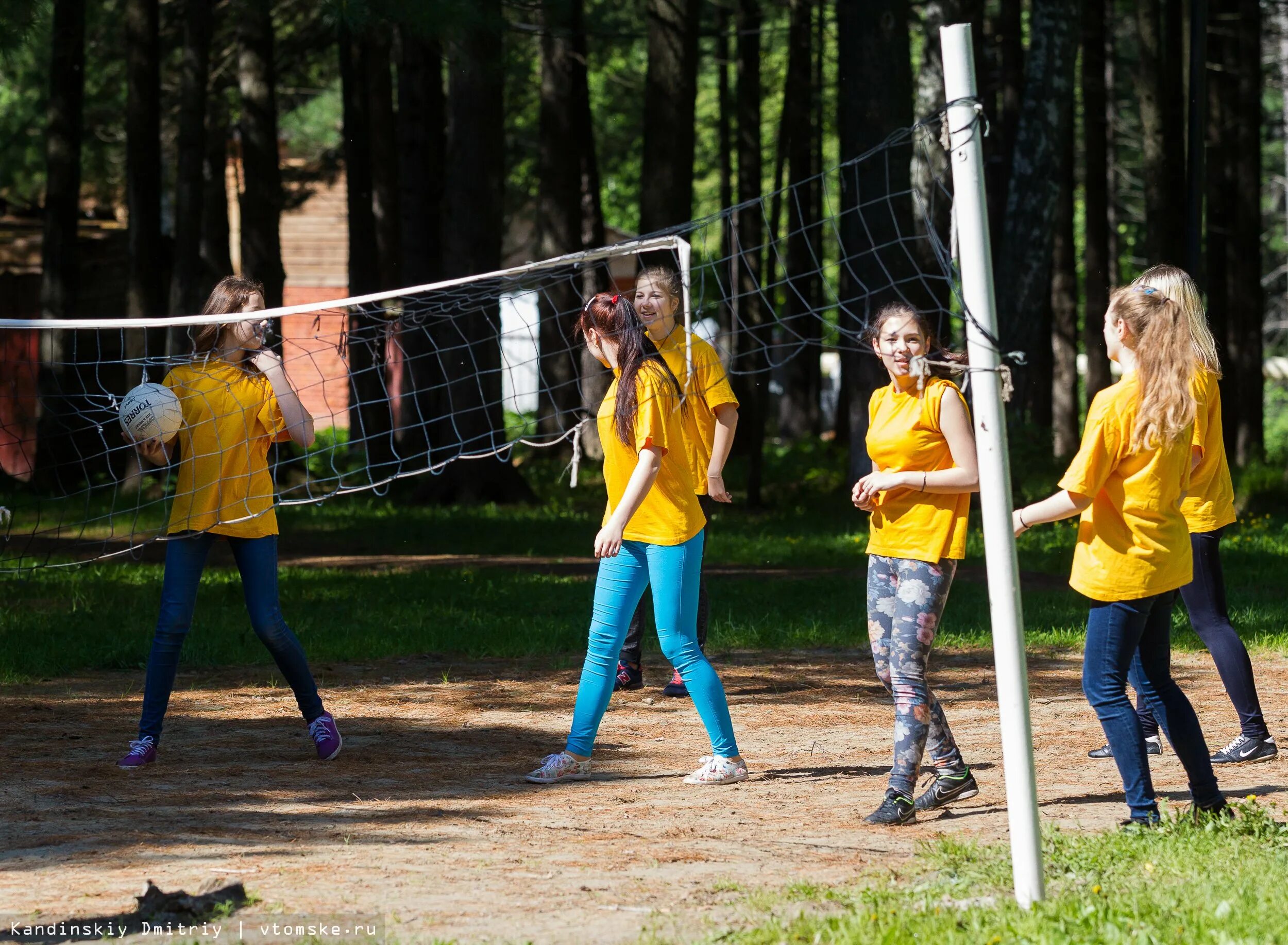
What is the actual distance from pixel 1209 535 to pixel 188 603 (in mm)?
3970

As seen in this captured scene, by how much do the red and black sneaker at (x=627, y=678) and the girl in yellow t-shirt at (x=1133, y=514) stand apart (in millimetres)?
3387

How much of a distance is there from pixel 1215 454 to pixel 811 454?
19.4 m

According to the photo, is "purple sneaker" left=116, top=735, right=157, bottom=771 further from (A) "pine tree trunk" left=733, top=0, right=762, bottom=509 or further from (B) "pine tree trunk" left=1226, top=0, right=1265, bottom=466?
(B) "pine tree trunk" left=1226, top=0, right=1265, bottom=466

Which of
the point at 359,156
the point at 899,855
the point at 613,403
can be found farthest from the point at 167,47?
the point at 899,855

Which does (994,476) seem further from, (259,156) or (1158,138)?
(1158,138)

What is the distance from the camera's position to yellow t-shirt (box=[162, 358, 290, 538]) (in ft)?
19.4

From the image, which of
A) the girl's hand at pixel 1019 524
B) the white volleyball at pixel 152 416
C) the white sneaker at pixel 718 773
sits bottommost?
the white sneaker at pixel 718 773

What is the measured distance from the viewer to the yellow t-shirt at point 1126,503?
475 centimetres

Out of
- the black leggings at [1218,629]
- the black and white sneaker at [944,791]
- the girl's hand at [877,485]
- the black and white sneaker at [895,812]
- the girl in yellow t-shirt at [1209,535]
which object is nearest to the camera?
the girl's hand at [877,485]

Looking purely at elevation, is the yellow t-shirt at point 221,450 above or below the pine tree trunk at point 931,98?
below

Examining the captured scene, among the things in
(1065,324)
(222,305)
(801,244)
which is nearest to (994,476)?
(222,305)

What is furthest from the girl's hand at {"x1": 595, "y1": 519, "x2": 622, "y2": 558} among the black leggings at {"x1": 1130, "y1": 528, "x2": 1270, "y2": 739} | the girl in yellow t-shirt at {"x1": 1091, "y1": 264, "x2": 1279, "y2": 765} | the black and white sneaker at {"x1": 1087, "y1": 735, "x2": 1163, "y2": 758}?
the black and white sneaker at {"x1": 1087, "y1": 735, "x2": 1163, "y2": 758}

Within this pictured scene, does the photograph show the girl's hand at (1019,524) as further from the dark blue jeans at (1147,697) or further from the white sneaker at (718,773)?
the white sneaker at (718,773)

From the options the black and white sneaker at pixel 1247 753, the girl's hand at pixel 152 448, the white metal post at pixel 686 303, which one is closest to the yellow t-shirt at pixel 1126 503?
the black and white sneaker at pixel 1247 753
